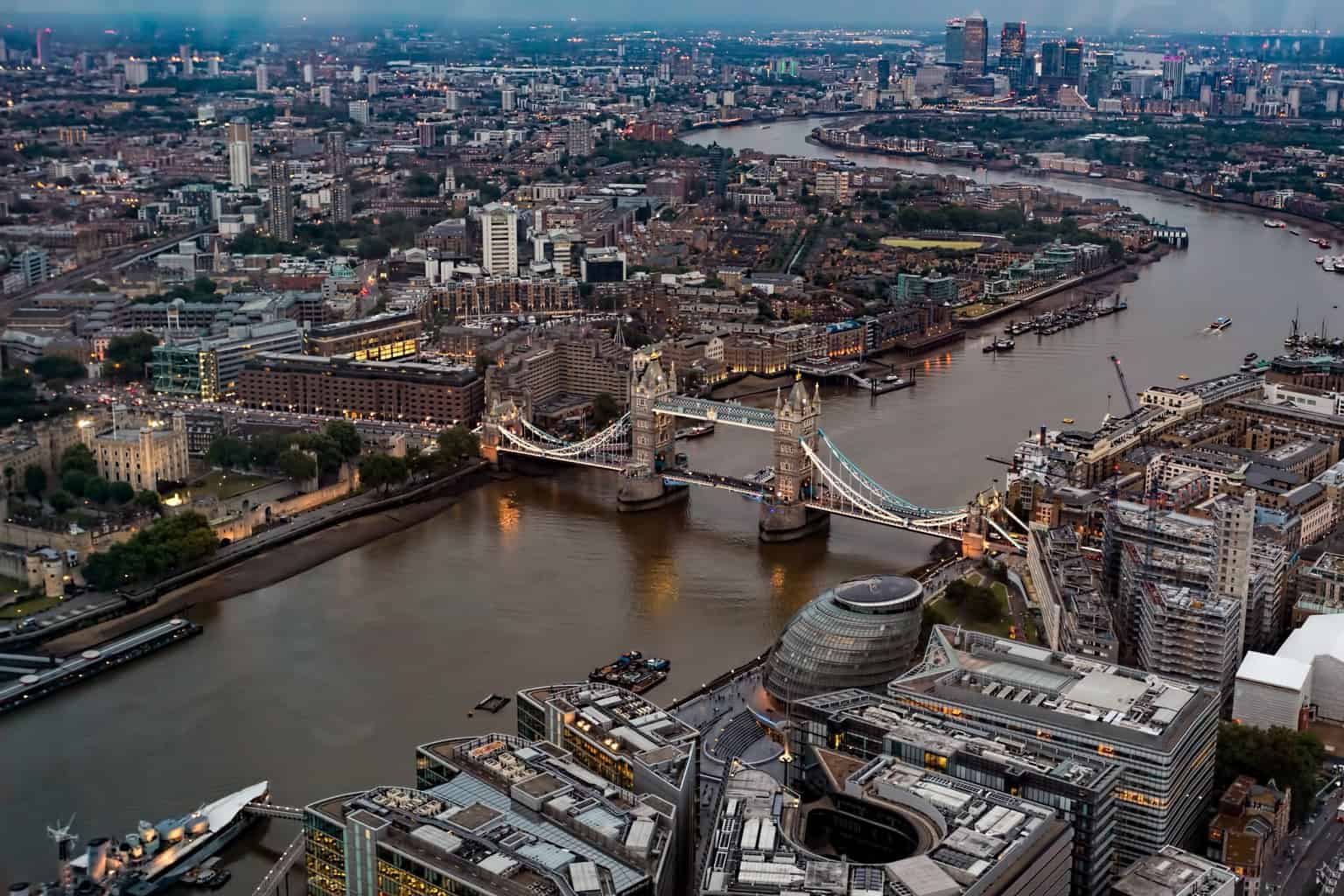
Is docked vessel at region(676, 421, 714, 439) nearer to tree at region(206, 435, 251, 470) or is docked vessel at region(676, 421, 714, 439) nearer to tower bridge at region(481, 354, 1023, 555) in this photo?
tower bridge at region(481, 354, 1023, 555)

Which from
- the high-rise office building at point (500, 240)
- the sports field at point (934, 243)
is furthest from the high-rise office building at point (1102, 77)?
the high-rise office building at point (500, 240)

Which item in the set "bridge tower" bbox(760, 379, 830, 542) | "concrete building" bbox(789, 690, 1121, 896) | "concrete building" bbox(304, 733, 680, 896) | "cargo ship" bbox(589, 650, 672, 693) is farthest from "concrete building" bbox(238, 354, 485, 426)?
"concrete building" bbox(304, 733, 680, 896)

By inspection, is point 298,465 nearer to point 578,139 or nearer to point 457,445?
point 457,445

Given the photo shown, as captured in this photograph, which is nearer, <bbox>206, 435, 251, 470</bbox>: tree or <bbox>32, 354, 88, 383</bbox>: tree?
<bbox>206, 435, 251, 470</bbox>: tree

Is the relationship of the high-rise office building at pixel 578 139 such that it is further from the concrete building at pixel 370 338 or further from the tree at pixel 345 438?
the tree at pixel 345 438

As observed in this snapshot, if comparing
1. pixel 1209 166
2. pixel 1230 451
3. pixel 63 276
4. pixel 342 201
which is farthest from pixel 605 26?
pixel 1230 451
